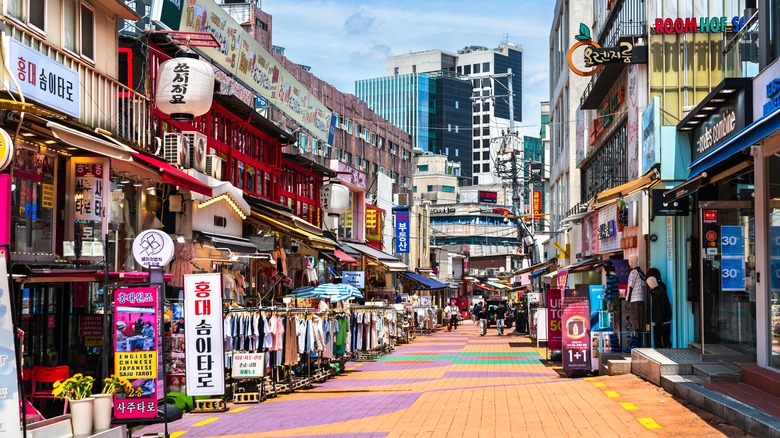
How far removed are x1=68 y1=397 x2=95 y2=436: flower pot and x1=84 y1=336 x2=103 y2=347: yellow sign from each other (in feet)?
13.8

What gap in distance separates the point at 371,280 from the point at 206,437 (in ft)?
123

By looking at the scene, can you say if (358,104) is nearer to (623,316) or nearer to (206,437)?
(623,316)

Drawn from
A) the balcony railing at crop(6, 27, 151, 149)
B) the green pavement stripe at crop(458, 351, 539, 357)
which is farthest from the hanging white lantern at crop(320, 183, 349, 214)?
the balcony railing at crop(6, 27, 151, 149)

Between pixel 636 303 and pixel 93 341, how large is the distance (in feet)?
42.1

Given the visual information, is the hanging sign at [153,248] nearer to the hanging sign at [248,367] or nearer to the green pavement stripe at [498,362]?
the hanging sign at [248,367]

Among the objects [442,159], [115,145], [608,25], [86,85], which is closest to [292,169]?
[608,25]

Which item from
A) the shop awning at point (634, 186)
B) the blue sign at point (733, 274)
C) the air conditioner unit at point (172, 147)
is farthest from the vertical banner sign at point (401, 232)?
the blue sign at point (733, 274)

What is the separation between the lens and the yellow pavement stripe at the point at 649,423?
1316cm

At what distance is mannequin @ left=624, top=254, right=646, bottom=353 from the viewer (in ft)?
73.9

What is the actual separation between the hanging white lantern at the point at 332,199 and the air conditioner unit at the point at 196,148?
19.6m

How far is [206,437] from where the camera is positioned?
13.1m

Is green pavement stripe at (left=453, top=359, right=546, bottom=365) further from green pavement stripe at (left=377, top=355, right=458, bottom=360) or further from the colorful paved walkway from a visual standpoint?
the colorful paved walkway

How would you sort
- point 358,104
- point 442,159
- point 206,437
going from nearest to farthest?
point 206,437 < point 358,104 < point 442,159

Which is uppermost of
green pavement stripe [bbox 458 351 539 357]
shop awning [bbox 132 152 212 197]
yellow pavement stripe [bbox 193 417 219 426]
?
shop awning [bbox 132 152 212 197]
